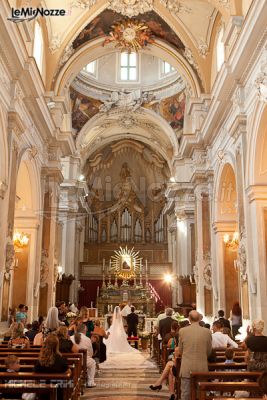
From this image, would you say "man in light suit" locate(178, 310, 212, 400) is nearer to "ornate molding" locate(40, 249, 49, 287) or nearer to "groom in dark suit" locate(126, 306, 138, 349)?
"groom in dark suit" locate(126, 306, 138, 349)

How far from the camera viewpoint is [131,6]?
15.1m

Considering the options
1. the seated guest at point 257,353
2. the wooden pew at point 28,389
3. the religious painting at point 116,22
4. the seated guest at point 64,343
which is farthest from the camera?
the religious painting at point 116,22

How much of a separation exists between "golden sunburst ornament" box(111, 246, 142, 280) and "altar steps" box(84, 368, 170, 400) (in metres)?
17.0

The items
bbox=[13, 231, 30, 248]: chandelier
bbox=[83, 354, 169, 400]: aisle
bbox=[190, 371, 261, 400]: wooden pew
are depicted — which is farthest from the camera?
bbox=[13, 231, 30, 248]: chandelier

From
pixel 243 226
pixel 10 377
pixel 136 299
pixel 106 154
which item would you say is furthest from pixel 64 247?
pixel 10 377

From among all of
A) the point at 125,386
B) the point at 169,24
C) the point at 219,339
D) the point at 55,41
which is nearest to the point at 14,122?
the point at 55,41

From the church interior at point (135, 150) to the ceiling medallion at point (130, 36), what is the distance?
0.16ft

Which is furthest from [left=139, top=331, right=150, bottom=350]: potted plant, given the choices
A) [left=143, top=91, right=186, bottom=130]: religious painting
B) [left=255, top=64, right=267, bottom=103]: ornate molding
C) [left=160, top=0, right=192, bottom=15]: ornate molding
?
[left=143, top=91, right=186, bottom=130]: religious painting

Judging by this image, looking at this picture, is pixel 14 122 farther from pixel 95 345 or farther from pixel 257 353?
pixel 257 353

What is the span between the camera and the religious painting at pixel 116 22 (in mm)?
15547

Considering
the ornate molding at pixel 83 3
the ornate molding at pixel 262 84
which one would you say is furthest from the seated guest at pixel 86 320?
the ornate molding at pixel 83 3

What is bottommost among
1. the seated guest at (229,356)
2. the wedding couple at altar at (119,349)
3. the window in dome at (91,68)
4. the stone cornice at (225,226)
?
the wedding couple at altar at (119,349)

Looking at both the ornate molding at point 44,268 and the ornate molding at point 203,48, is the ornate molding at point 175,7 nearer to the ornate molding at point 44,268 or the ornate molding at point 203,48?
the ornate molding at point 203,48

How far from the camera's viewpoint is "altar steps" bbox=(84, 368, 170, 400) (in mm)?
7648
